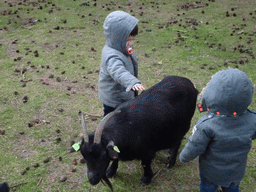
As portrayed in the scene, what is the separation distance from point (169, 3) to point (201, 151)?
9703mm

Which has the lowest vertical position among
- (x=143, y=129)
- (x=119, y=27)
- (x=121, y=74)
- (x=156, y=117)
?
(x=143, y=129)

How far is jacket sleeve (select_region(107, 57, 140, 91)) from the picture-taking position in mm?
3243

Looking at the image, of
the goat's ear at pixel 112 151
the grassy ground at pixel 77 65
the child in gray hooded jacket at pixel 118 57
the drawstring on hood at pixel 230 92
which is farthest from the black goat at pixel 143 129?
the drawstring on hood at pixel 230 92

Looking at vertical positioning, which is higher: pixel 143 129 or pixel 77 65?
pixel 143 129

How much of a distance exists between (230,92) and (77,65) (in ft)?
17.6

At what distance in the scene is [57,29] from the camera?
8.98 metres

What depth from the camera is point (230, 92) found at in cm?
226

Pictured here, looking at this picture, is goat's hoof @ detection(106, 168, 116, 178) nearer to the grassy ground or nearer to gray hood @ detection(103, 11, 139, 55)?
the grassy ground

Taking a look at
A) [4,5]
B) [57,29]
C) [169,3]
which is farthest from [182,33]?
[4,5]

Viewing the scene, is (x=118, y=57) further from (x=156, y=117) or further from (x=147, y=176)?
(x=147, y=176)

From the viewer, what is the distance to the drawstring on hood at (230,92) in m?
2.24

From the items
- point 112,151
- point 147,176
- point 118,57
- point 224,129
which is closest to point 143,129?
point 112,151

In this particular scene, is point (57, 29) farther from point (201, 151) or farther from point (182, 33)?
point (201, 151)

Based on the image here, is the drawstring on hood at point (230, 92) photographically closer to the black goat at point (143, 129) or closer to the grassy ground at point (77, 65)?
the black goat at point (143, 129)
